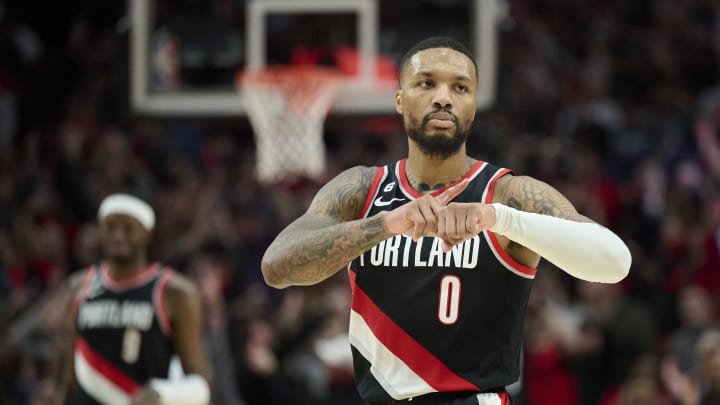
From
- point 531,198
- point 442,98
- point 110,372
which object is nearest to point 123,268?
point 110,372

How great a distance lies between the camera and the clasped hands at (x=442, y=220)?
423 centimetres

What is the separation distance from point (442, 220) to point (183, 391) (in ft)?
9.67

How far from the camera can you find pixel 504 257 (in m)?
4.64

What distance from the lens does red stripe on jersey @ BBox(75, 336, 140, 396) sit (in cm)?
708

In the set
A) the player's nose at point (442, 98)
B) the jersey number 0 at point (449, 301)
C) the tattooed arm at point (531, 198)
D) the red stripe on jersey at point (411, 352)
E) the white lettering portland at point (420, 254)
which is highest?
the player's nose at point (442, 98)

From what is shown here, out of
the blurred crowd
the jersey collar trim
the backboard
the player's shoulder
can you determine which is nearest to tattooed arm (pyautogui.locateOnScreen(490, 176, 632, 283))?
the player's shoulder

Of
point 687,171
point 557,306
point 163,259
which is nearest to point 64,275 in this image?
point 163,259

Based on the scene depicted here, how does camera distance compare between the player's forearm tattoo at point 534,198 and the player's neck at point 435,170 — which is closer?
the player's forearm tattoo at point 534,198

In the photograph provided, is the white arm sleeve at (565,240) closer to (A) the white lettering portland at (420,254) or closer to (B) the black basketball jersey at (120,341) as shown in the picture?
(A) the white lettering portland at (420,254)

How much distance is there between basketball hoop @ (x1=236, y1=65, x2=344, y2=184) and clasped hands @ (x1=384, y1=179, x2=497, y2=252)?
8.40 meters

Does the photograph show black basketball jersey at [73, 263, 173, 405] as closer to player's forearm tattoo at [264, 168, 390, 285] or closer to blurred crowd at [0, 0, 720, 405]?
blurred crowd at [0, 0, 720, 405]

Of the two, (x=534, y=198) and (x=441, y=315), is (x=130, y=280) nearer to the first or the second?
(x=441, y=315)

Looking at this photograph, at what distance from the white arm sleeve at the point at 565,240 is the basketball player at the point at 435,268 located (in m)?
0.03

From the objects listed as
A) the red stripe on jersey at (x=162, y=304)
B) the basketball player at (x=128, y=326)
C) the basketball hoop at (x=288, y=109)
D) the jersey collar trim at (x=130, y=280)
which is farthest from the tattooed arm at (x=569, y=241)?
the basketball hoop at (x=288, y=109)
